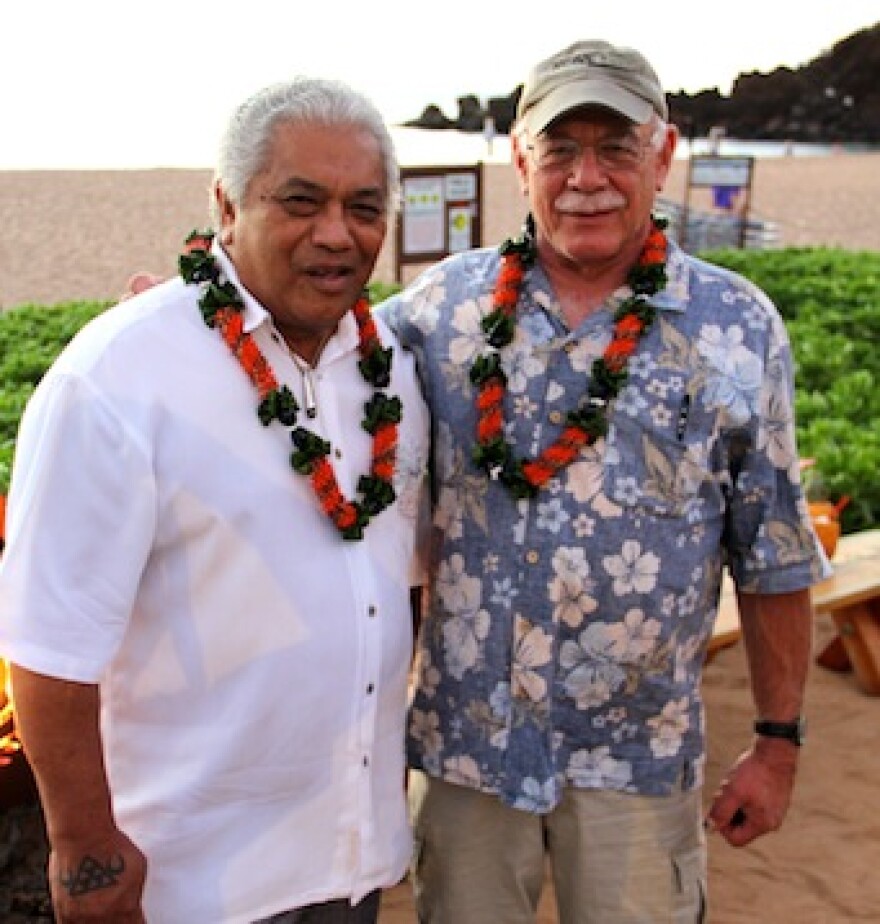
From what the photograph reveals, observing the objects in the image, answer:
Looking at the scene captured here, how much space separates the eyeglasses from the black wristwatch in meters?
1.16

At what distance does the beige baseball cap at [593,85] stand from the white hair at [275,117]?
479 millimetres

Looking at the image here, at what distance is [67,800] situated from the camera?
2189mm

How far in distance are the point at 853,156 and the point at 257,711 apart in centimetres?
6575

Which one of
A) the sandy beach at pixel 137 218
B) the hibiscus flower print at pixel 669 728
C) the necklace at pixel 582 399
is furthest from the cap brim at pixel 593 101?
the sandy beach at pixel 137 218

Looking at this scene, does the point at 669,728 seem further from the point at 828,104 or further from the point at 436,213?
the point at 828,104

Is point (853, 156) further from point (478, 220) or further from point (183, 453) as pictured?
point (183, 453)

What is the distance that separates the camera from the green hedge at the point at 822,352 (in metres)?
7.17

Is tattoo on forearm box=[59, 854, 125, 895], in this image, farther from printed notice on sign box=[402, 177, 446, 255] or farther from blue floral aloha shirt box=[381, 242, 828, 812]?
printed notice on sign box=[402, 177, 446, 255]

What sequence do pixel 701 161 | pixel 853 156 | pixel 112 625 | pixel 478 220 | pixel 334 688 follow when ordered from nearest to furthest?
pixel 112 625 → pixel 334 688 → pixel 478 220 → pixel 701 161 → pixel 853 156

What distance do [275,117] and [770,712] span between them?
1.57 meters

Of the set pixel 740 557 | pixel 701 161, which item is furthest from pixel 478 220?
pixel 740 557

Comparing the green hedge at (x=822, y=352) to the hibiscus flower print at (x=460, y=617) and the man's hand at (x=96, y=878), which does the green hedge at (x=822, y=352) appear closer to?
the hibiscus flower print at (x=460, y=617)

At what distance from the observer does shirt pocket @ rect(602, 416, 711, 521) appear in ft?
8.80

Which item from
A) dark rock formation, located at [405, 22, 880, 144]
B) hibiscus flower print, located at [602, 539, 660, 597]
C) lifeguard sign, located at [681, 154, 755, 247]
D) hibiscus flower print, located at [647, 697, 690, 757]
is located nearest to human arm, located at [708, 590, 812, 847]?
hibiscus flower print, located at [647, 697, 690, 757]
